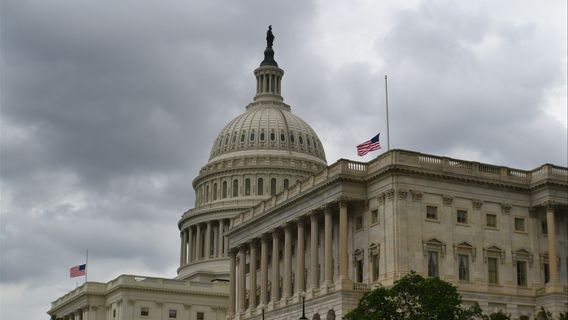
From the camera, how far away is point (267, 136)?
18100 cm

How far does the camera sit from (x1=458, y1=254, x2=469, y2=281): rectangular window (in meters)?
100

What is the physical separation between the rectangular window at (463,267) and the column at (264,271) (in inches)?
1025

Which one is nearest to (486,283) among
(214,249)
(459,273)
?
(459,273)

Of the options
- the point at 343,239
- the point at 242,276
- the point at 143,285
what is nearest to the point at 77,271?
the point at 143,285

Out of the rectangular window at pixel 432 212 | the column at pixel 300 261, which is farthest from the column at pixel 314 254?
the rectangular window at pixel 432 212

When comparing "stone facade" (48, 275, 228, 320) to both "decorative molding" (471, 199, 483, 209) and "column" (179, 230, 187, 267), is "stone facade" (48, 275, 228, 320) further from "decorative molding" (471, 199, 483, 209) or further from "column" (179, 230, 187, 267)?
"decorative molding" (471, 199, 483, 209)

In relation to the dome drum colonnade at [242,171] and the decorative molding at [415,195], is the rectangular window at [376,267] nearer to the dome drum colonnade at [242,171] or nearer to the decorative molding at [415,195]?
the decorative molding at [415,195]

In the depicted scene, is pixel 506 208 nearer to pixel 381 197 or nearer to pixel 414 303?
pixel 381 197

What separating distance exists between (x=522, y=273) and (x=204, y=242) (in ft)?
275

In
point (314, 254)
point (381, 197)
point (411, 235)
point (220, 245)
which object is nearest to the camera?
point (411, 235)

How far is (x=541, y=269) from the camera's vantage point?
104375 millimetres

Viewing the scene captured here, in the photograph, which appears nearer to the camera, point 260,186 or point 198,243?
point 260,186

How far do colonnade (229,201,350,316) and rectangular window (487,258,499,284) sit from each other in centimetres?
1397

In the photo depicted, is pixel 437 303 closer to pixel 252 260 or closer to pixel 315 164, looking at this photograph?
pixel 252 260
